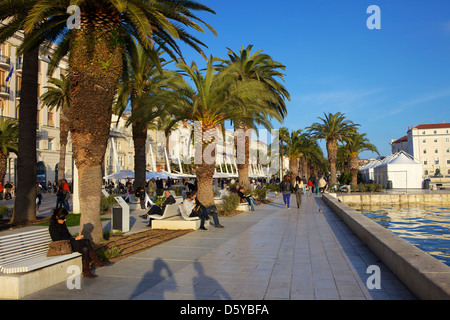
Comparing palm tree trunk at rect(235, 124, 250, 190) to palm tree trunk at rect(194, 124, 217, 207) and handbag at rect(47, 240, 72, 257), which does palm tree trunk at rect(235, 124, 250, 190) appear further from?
handbag at rect(47, 240, 72, 257)

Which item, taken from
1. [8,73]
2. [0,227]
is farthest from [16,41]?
[0,227]

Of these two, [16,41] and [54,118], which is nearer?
[16,41]

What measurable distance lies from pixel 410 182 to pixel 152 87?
30878mm

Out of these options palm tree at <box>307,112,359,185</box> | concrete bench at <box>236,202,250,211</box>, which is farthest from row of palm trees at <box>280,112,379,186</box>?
concrete bench at <box>236,202,250,211</box>

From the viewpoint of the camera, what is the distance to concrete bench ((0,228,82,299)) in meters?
5.00

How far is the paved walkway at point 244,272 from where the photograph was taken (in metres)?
5.17

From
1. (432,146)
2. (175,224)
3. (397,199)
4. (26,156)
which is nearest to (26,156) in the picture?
(26,156)

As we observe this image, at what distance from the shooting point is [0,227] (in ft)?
39.3

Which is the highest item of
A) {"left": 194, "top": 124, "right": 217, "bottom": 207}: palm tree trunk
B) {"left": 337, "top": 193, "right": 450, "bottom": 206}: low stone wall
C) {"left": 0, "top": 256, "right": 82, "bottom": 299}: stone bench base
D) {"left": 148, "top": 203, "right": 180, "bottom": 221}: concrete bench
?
{"left": 194, "top": 124, "right": 217, "bottom": 207}: palm tree trunk

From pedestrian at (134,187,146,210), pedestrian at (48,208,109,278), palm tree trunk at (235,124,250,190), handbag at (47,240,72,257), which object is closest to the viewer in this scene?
handbag at (47,240,72,257)

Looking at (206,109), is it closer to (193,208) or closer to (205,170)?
(205,170)
